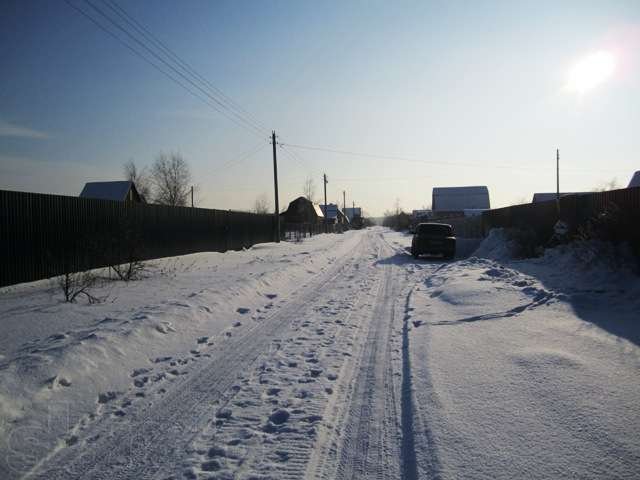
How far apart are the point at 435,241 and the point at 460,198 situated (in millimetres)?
60389

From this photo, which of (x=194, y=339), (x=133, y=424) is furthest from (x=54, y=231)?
(x=133, y=424)

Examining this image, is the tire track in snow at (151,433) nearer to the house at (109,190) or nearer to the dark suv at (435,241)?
the dark suv at (435,241)

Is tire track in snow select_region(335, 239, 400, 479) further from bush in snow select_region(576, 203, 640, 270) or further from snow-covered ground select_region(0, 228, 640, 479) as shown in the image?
bush in snow select_region(576, 203, 640, 270)

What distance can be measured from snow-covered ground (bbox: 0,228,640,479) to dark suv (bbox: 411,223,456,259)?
407 inches

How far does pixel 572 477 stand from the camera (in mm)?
2625

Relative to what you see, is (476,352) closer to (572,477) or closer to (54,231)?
(572,477)

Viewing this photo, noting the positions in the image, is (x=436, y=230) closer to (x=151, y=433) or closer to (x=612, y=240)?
(x=612, y=240)

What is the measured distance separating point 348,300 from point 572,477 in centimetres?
661

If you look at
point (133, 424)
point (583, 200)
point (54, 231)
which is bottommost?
point (133, 424)

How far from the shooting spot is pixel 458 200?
→ 2945 inches

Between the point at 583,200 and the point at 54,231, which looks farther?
the point at 583,200

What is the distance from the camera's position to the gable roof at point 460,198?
73438 mm

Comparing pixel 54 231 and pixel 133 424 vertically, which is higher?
pixel 54 231

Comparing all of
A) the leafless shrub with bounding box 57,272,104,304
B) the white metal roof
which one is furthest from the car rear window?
the white metal roof
